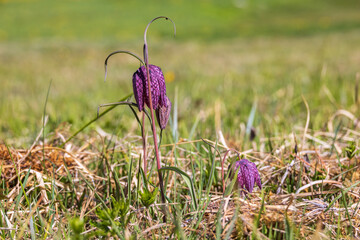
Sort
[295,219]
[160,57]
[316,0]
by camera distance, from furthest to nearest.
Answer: [316,0], [160,57], [295,219]

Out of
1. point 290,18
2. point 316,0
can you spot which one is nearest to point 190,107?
point 290,18

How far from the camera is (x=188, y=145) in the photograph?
2004mm

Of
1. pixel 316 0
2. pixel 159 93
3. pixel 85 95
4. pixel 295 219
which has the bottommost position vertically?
pixel 85 95

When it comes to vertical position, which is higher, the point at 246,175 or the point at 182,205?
the point at 246,175

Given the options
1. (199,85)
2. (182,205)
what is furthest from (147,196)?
(199,85)

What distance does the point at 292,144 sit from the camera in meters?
1.87

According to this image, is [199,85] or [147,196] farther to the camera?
[199,85]

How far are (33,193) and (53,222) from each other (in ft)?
0.71

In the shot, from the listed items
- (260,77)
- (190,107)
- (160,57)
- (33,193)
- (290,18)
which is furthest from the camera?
(290,18)

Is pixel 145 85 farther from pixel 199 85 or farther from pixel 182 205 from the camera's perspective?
pixel 199 85

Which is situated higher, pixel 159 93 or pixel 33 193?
pixel 159 93

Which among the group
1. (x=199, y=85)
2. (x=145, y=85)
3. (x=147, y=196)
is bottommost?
(x=199, y=85)

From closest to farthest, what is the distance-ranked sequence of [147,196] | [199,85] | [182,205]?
[147,196]
[182,205]
[199,85]

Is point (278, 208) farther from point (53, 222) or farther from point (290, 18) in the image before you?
point (290, 18)
